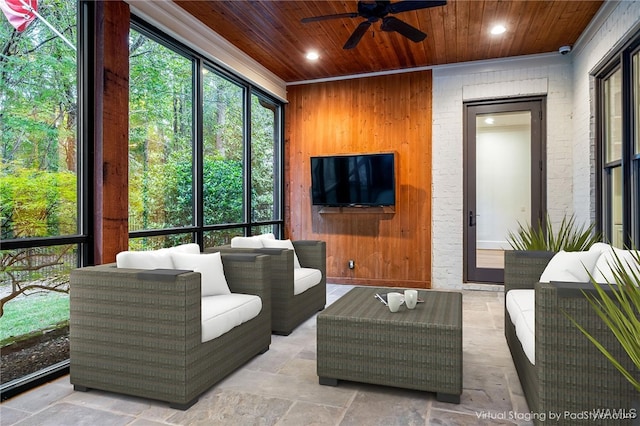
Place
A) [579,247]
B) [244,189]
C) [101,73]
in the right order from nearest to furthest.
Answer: [101,73] < [579,247] < [244,189]

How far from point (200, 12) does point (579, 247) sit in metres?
4.05

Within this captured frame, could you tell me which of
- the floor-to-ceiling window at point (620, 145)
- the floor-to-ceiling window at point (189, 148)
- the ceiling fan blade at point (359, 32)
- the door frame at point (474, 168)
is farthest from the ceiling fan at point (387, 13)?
the door frame at point (474, 168)

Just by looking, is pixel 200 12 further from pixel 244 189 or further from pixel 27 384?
pixel 27 384

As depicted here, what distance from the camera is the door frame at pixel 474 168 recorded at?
5102mm

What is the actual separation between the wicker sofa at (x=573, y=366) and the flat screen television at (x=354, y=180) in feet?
12.4

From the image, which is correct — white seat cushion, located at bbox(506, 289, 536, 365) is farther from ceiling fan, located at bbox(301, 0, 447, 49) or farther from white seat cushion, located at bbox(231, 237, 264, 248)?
white seat cushion, located at bbox(231, 237, 264, 248)

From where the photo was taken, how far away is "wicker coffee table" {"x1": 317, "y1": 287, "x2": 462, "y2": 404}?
2209 millimetres

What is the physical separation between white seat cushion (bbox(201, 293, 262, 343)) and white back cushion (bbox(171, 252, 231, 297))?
0.19ft

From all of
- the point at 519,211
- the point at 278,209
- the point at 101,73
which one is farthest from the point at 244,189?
the point at 519,211

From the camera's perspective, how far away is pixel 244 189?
17.0 feet

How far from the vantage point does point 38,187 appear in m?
2.65

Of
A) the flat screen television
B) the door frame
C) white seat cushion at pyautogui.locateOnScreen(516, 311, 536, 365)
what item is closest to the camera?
white seat cushion at pyautogui.locateOnScreen(516, 311, 536, 365)

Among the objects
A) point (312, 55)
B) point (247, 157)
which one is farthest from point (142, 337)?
point (312, 55)

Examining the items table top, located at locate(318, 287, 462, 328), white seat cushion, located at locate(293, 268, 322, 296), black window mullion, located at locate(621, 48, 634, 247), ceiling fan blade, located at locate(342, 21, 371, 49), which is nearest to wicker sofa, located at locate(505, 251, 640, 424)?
table top, located at locate(318, 287, 462, 328)
